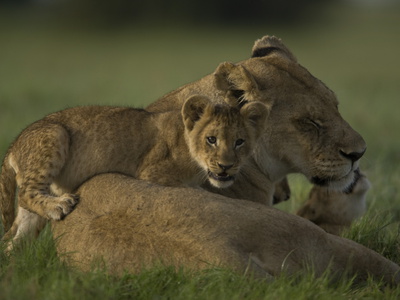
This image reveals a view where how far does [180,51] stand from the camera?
1288 inches

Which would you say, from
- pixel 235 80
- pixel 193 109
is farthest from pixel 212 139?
pixel 235 80

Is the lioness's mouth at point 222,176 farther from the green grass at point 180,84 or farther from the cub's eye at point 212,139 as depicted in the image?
the green grass at point 180,84

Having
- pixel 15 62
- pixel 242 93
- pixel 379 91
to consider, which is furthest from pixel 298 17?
pixel 242 93

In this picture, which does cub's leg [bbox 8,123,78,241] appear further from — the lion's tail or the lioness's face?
the lioness's face

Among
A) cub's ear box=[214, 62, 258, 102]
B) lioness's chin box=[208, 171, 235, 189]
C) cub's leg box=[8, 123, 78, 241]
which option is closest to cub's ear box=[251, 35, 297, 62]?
cub's ear box=[214, 62, 258, 102]

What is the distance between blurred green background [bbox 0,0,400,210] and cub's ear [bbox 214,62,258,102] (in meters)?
2.57

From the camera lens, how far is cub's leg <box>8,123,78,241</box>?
457 centimetres

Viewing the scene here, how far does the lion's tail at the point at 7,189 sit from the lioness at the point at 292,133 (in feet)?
4.13

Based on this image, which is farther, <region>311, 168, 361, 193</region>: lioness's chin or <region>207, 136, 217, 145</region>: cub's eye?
<region>311, 168, 361, 193</region>: lioness's chin

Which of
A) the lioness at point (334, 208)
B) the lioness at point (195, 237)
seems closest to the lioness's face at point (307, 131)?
the lioness at point (195, 237)

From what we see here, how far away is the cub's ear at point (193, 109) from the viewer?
472cm

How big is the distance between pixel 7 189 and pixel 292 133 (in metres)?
1.81

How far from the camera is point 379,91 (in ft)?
64.6

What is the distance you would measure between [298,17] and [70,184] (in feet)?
119
